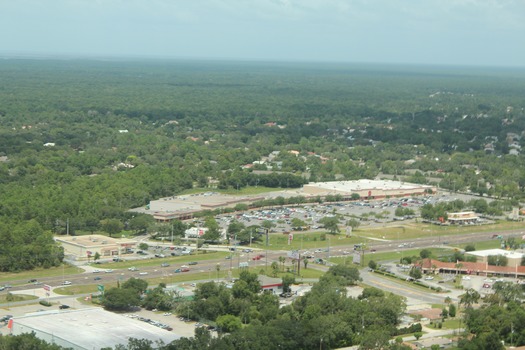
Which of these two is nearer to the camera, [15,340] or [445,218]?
[15,340]

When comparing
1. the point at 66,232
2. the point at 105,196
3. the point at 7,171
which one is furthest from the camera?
the point at 7,171

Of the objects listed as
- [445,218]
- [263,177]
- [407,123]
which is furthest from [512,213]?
[407,123]

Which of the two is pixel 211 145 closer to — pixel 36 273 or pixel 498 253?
pixel 498 253

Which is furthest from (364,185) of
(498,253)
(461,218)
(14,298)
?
(14,298)

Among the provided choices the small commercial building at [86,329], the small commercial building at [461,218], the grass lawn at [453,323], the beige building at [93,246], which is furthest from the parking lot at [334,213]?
the small commercial building at [86,329]

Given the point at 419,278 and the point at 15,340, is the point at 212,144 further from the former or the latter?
the point at 15,340

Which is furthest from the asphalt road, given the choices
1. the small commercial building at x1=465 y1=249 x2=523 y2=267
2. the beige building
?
the small commercial building at x1=465 y1=249 x2=523 y2=267
